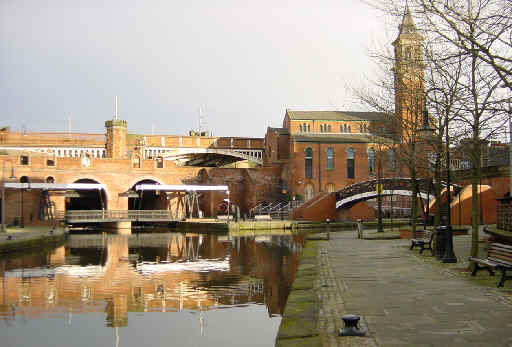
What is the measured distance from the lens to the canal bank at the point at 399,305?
623cm

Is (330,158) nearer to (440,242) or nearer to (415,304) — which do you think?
(440,242)

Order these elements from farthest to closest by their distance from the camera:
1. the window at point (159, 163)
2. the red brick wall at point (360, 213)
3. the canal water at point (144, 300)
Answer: the window at point (159, 163), the red brick wall at point (360, 213), the canal water at point (144, 300)

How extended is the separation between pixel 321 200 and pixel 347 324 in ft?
118

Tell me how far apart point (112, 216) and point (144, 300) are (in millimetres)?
36010

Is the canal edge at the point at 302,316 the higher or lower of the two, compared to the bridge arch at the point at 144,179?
lower

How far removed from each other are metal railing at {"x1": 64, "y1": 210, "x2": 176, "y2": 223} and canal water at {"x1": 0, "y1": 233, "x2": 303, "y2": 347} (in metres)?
22.3

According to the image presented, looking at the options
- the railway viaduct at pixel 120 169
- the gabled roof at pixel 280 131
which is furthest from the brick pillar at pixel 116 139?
the gabled roof at pixel 280 131

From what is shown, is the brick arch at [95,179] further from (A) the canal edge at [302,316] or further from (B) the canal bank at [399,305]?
(A) the canal edge at [302,316]

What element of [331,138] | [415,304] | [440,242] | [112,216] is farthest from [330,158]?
[415,304]

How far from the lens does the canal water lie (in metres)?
8.68

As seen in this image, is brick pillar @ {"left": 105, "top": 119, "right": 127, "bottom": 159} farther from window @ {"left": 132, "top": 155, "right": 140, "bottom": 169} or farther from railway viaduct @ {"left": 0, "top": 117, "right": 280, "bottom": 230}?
window @ {"left": 132, "top": 155, "right": 140, "bottom": 169}

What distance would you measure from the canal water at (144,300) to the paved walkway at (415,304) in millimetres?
1361

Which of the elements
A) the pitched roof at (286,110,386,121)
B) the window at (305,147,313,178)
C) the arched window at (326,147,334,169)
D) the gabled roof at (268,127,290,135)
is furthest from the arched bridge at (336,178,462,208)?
the pitched roof at (286,110,386,121)

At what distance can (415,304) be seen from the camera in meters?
8.08
